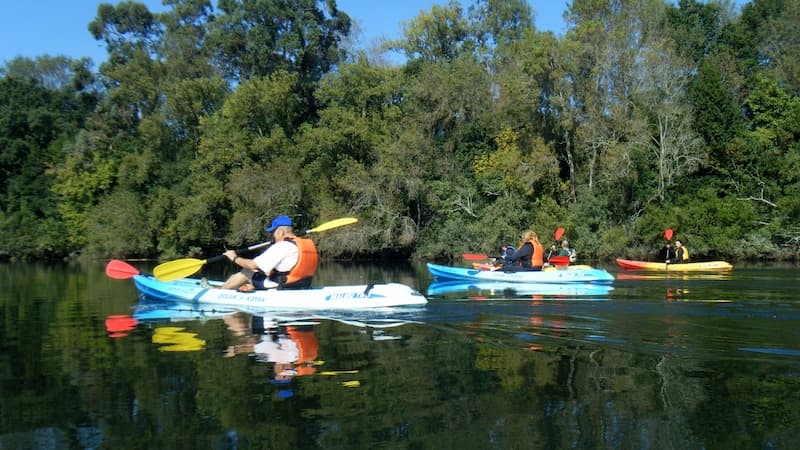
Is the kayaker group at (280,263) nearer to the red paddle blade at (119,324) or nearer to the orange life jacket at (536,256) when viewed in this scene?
the red paddle blade at (119,324)

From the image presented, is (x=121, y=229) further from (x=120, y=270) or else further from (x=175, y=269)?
(x=175, y=269)

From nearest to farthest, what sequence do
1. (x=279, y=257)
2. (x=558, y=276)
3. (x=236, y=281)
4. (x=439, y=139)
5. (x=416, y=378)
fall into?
(x=416, y=378) → (x=279, y=257) → (x=236, y=281) → (x=558, y=276) → (x=439, y=139)

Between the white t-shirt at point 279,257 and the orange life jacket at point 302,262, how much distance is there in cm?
6

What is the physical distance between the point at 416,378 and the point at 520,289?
9201 millimetres

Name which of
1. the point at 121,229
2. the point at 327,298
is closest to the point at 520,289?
the point at 327,298

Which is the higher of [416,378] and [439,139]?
[439,139]

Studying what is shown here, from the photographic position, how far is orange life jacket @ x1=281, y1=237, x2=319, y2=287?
444 inches

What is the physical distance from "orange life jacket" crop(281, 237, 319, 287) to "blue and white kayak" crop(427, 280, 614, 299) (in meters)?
3.84

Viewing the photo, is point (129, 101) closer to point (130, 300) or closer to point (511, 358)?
point (130, 300)

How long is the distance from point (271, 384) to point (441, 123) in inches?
1250

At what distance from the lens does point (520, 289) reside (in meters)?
15.5

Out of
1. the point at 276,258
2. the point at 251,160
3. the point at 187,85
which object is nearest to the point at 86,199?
the point at 187,85

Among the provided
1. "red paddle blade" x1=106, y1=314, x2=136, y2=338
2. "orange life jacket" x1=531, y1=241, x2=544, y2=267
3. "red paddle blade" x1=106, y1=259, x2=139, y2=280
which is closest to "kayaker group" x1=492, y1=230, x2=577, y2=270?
"orange life jacket" x1=531, y1=241, x2=544, y2=267

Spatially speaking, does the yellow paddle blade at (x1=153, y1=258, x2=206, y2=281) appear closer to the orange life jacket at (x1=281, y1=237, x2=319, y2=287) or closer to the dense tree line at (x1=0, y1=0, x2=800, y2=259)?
the orange life jacket at (x1=281, y1=237, x2=319, y2=287)
